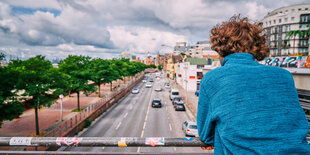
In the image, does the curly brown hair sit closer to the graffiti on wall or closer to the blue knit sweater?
the blue knit sweater

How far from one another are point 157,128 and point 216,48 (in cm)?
1787

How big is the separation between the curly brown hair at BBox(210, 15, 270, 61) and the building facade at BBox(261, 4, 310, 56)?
2407 inches

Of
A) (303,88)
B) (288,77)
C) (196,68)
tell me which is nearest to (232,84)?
(288,77)

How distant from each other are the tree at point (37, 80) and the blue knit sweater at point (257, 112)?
555 inches

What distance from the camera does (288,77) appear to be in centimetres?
125

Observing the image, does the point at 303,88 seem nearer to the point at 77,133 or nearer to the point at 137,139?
the point at 137,139

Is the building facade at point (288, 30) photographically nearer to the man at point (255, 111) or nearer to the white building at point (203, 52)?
the white building at point (203, 52)

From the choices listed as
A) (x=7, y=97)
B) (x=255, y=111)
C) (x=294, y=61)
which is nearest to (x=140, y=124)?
(x=7, y=97)

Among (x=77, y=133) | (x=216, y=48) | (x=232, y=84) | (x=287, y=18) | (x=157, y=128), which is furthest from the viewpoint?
(x=287, y=18)

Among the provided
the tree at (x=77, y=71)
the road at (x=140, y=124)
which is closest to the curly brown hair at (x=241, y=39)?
the road at (x=140, y=124)

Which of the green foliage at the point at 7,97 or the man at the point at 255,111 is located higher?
the man at the point at 255,111

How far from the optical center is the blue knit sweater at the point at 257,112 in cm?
110

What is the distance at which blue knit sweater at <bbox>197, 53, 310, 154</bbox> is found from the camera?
1104 millimetres

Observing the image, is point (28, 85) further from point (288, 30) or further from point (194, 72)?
point (288, 30)
